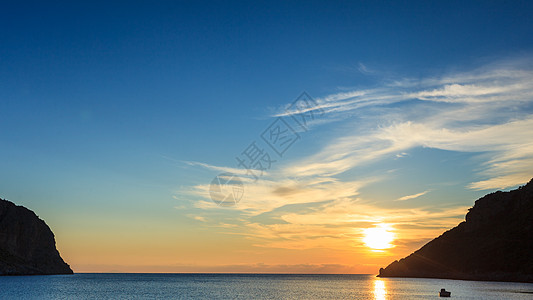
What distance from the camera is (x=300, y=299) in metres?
120

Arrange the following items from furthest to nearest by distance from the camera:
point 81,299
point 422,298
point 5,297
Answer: point 422,298, point 81,299, point 5,297

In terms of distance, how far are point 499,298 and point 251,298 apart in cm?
6552

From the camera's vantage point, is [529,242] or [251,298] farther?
[529,242]

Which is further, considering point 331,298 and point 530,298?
Result: point 331,298

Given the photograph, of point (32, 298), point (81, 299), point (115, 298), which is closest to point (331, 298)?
point (115, 298)

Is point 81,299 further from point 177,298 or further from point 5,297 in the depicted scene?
point 177,298

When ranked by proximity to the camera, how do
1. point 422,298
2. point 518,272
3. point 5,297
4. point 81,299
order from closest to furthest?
1. point 5,297
2. point 81,299
3. point 422,298
4. point 518,272

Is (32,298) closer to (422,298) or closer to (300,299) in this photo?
(300,299)

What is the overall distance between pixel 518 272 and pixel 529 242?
1584 cm

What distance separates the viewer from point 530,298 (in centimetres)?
10581

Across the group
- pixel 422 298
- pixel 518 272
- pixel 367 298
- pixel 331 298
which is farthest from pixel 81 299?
pixel 518 272

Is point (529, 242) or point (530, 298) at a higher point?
point (529, 242)

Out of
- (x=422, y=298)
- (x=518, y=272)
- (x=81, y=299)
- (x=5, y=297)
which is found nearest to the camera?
(x=5, y=297)

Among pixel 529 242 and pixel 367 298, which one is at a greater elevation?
pixel 529 242
